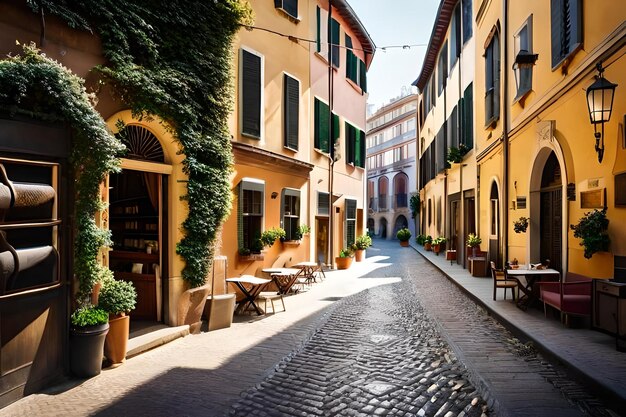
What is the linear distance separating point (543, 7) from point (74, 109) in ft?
29.2

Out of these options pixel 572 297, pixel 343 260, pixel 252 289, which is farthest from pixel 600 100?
pixel 343 260

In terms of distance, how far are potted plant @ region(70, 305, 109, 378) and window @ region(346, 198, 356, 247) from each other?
13.1 meters

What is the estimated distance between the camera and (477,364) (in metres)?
5.52

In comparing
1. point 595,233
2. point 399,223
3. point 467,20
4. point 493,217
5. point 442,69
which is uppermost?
point 467,20

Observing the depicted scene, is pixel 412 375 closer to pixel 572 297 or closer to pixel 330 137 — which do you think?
pixel 572 297

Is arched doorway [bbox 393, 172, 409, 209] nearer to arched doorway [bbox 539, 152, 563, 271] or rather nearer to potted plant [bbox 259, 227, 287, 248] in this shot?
arched doorway [bbox 539, 152, 563, 271]

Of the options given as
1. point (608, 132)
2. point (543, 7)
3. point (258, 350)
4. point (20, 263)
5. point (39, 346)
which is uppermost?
point (543, 7)

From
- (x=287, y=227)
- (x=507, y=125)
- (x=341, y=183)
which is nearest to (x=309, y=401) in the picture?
(x=287, y=227)

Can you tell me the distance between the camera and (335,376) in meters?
5.19

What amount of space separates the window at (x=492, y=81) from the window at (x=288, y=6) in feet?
18.9

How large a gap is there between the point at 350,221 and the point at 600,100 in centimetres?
1248

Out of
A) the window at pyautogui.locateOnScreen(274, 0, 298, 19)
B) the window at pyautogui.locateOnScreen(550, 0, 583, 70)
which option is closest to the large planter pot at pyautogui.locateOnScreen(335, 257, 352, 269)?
the window at pyautogui.locateOnScreen(274, 0, 298, 19)

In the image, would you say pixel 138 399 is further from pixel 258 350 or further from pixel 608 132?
pixel 608 132

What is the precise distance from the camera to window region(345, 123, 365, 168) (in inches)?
699
